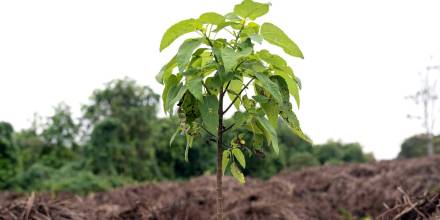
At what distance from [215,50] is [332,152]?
3028cm

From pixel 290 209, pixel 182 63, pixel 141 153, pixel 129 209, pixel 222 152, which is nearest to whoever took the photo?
pixel 182 63

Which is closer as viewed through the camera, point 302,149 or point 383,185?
point 383,185

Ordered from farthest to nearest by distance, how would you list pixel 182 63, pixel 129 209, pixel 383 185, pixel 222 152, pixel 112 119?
pixel 112 119, pixel 383 185, pixel 129 209, pixel 222 152, pixel 182 63

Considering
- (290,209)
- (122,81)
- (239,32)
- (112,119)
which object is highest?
(122,81)

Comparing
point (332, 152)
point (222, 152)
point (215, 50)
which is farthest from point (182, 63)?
point (332, 152)

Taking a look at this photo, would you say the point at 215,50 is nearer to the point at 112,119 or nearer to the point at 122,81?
the point at 112,119

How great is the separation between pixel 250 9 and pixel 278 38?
5.3 inches

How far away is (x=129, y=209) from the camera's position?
17.2 ft

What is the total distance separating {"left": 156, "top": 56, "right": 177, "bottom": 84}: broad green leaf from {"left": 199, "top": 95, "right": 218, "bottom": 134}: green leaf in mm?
197

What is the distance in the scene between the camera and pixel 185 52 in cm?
173

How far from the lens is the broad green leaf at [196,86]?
5.50 ft

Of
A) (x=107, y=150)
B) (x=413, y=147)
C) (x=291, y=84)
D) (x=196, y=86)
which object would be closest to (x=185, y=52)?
(x=196, y=86)

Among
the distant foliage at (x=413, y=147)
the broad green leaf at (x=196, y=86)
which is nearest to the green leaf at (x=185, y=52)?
the broad green leaf at (x=196, y=86)

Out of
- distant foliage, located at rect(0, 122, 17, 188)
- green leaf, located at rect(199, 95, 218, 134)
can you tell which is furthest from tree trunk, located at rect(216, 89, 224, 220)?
distant foliage, located at rect(0, 122, 17, 188)
